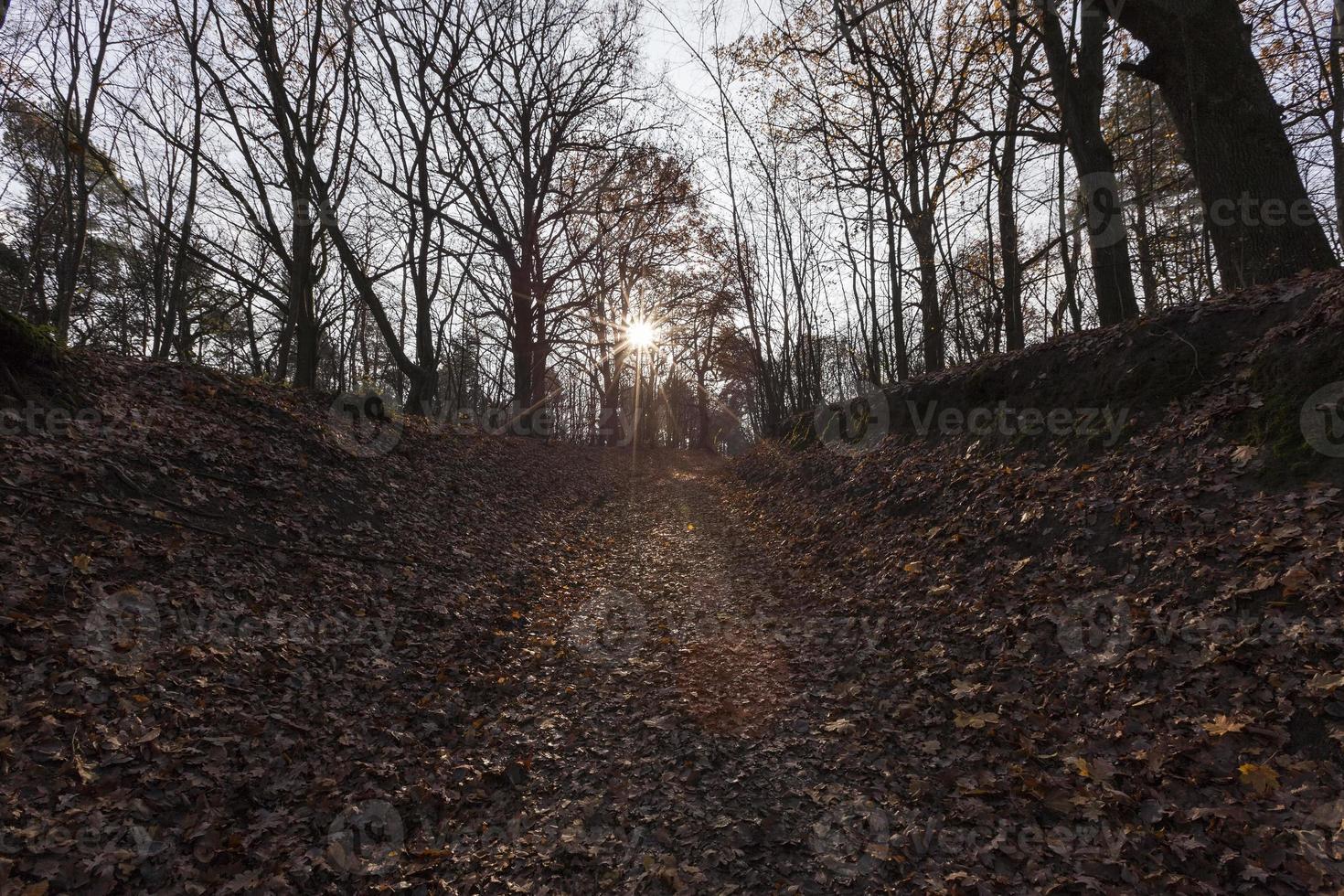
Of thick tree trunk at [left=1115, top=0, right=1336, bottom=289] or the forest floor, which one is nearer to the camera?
the forest floor

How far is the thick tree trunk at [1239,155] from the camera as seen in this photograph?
23.0ft

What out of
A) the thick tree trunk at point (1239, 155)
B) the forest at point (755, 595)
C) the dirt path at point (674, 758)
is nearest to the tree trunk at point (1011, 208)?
the forest at point (755, 595)

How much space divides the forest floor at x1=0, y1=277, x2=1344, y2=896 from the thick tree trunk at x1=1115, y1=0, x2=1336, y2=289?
45.2 inches

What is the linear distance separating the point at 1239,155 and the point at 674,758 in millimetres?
9406

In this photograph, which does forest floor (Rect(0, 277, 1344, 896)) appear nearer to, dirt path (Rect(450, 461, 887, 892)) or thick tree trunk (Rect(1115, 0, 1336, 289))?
dirt path (Rect(450, 461, 887, 892))

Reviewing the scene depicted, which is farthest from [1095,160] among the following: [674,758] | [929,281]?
[674,758]

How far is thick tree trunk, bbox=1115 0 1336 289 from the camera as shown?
700cm

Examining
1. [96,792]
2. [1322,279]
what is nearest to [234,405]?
[96,792]

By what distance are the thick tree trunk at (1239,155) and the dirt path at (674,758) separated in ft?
23.1

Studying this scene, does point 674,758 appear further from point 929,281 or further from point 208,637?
point 929,281

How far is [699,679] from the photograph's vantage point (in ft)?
17.6

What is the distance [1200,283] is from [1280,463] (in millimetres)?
13359

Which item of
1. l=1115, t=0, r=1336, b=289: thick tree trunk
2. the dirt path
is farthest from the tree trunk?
the dirt path

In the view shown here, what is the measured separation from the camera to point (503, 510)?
11.0 meters
